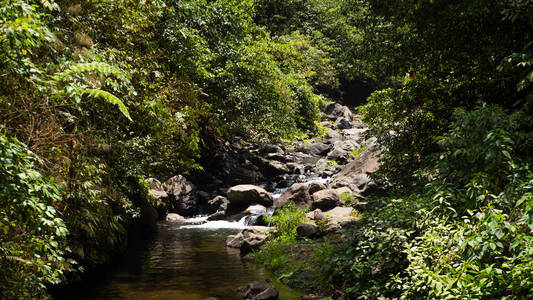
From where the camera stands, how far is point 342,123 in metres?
40.8

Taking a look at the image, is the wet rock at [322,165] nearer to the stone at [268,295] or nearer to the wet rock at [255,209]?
the wet rock at [255,209]

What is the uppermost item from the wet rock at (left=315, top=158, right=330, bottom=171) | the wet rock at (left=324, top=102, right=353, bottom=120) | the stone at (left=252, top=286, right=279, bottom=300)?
the wet rock at (left=324, top=102, right=353, bottom=120)

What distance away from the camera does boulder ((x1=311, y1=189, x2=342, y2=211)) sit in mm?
14047

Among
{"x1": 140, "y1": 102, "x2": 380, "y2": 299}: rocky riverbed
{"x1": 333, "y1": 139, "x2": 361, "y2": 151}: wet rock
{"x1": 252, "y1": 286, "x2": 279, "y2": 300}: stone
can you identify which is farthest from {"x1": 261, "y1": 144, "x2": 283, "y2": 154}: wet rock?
→ {"x1": 252, "y1": 286, "x2": 279, "y2": 300}: stone

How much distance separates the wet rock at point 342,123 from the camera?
4034 centimetres

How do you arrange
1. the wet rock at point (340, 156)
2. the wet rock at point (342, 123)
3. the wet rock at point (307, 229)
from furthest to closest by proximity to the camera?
1. the wet rock at point (342, 123)
2. the wet rock at point (340, 156)
3. the wet rock at point (307, 229)

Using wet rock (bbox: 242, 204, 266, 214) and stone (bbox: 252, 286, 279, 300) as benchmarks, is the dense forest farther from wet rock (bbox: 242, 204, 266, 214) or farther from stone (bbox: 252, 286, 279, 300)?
wet rock (bbox: 242, 204, 266, 214)

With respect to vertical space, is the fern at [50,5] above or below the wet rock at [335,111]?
below

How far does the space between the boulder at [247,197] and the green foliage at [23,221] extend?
12681 mm

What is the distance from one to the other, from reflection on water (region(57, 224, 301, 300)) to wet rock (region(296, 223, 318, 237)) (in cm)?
174

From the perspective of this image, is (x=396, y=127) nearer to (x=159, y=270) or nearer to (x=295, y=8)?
(x=159, y=270)

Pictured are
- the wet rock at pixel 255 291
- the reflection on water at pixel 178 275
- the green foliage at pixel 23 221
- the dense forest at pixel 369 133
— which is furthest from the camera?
the reflection on water at pixel 178 275

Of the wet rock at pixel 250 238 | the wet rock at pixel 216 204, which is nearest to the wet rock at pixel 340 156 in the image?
the wet rock at pixel 216 204

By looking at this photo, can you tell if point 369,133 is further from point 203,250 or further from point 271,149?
point 271,149
